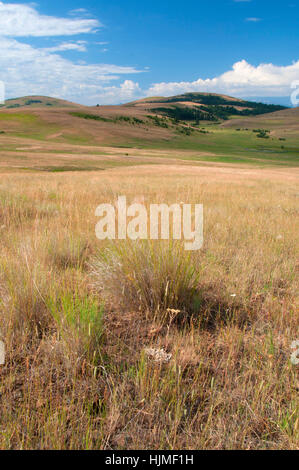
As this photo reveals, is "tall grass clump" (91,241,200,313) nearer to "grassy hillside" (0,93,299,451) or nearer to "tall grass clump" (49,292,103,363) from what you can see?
"grassy hillside" (0,93,299,451)

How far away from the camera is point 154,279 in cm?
269

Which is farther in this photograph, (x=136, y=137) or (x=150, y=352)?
(x=136, y=137)

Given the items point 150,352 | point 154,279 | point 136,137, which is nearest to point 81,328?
point 150,352

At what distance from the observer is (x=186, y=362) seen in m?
2.05

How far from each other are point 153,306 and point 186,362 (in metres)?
0.72

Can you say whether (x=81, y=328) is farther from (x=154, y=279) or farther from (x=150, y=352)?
(x=154, y=279)

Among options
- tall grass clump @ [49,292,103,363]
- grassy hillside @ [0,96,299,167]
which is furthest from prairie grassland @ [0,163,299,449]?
grassy hillside @ [0,96,299,167]

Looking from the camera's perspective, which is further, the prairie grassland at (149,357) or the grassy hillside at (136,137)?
the grassy hillside at (136,137)

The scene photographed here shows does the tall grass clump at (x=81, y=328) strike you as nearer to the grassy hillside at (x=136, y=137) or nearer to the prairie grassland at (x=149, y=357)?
the prairie grassland at (x=149, y=357)

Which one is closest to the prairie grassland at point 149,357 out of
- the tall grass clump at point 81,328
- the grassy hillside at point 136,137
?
the tall grass clump at point 81,328

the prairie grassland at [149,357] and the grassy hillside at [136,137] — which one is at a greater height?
the grassy hillside at [136,137]

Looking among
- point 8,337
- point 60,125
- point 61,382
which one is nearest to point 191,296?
point 61,382

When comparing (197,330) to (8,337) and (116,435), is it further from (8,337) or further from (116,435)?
(8,337)

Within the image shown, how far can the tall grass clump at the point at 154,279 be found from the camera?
2.69m
